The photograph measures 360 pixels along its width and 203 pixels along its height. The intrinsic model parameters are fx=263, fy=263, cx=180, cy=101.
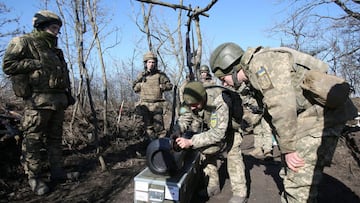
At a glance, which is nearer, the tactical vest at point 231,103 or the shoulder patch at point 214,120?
the shoulder patch at point 214,120

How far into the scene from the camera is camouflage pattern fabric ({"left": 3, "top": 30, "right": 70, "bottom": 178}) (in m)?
3.52

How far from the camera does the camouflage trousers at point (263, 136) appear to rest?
5711 mm

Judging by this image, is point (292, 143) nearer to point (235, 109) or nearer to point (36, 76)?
point (235, 109)

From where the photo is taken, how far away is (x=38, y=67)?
3.63 metres

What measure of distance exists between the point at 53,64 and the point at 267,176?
3895mm

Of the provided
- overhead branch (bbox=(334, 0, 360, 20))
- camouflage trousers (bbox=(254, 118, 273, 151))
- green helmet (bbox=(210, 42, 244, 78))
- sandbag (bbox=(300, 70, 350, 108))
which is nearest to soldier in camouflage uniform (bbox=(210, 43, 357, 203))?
sandbag (bbox=(300, 70, 350, 108))

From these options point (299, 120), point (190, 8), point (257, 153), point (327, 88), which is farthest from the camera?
point (257, 153)

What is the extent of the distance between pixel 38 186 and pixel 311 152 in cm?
340

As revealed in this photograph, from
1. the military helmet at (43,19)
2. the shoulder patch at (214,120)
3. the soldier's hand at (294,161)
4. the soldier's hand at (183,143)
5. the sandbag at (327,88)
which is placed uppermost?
the military helmet at (43,19)

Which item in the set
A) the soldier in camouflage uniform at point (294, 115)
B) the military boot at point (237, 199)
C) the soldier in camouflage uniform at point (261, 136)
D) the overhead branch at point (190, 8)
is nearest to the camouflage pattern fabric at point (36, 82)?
the overhead branch at point (190, 8)

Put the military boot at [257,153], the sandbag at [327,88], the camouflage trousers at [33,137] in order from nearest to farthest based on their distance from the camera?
the sandbag at [327,88] → the camouflage trousers at [33,137] → the military boot at [257,153]

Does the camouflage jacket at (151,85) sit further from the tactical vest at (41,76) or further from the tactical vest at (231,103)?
the tactical vest at (231,103)

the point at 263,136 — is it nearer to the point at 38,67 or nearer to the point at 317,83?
the point at 317,83

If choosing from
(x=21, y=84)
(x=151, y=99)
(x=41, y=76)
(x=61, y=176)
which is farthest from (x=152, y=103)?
(x=21, y=84)
